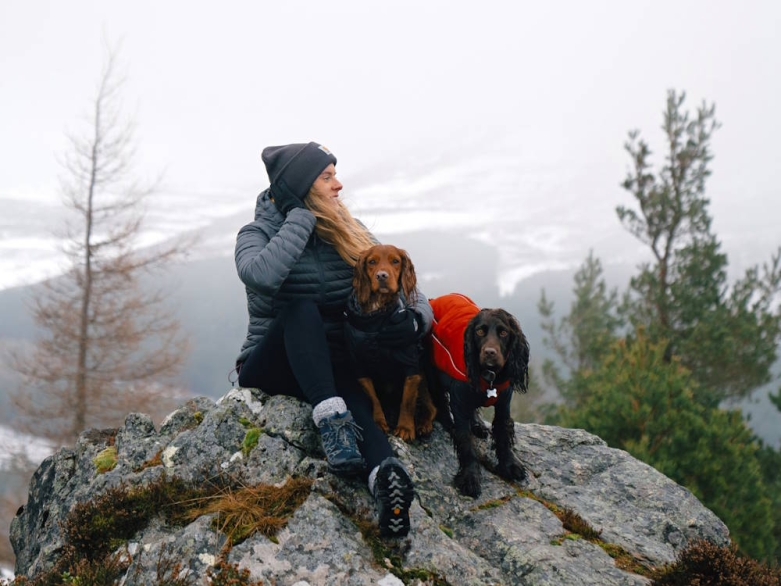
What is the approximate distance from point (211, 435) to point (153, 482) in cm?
45

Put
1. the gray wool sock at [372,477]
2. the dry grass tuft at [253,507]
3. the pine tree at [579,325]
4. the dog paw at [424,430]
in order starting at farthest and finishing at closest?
the pine tree at [579,325] < the dog paw at [424,430] < the gray wool sock at [372,477] < the dry grass tuft at [253,507]

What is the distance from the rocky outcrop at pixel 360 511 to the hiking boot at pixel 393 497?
128mm

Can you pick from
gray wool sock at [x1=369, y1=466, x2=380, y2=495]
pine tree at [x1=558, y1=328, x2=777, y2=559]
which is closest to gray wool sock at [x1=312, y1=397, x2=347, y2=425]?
gray wool sock at [x1=369, y1=466, x2=380, y2=495]

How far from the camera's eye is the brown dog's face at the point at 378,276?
3.90 m

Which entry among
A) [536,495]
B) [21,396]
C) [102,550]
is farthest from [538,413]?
[102,550]

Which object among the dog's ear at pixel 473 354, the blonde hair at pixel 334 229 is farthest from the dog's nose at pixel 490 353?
the blonde hair at pixel 334 229

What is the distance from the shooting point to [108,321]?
1719 cm

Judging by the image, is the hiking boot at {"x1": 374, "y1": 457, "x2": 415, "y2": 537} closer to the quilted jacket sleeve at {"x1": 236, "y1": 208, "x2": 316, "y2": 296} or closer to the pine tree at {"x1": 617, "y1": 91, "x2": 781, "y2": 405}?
the quilted jacket sleeve at {"x1": 236, "y1": 208, "x2": 316, "y2": 296}

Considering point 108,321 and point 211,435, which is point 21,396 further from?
point 211,435

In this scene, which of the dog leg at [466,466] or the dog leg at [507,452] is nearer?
the dog leg at [466,466]

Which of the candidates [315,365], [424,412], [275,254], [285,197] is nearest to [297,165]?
[285,197]

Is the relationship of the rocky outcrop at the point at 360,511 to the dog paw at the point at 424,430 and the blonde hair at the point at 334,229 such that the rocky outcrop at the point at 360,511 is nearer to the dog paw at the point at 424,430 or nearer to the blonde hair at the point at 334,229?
the dog paw at the point at 424,430

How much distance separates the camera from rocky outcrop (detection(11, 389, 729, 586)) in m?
3.32

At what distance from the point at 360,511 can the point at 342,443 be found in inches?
16.0
